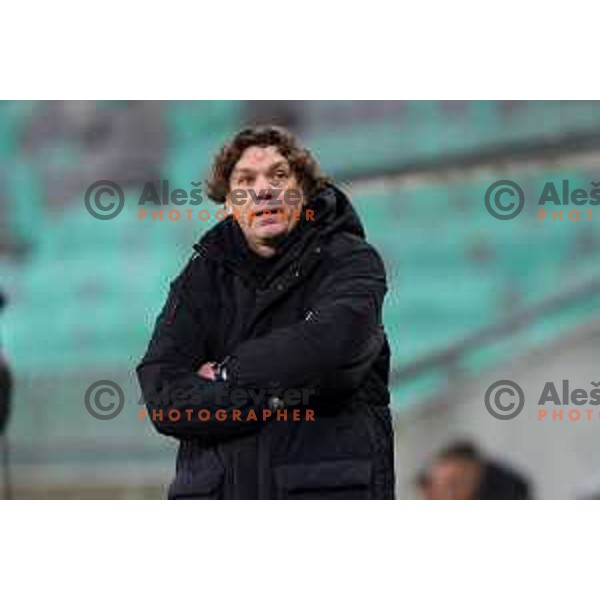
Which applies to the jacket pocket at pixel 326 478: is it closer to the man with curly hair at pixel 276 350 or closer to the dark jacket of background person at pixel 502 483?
the man with curly hair at pixel 276 350

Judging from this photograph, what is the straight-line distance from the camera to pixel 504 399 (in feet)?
14.5

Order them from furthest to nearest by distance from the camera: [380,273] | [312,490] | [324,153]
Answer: [324,153] → [380,273] → [312,490]

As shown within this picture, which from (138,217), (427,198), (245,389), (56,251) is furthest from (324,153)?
(245,389)

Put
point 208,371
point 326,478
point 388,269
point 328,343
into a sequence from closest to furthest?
1. point 326,478
2. point 328,343
3. point 208,371
4. point 388,269

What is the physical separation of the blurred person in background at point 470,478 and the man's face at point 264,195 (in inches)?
55.8

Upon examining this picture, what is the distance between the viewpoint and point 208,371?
326 centimetres

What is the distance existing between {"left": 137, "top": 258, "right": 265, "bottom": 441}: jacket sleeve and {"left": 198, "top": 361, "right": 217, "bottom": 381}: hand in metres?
0.01

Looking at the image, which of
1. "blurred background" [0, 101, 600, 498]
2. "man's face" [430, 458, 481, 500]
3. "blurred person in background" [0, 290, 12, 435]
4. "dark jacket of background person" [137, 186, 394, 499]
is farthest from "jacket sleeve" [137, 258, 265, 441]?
"man's face" [430, 458, 481, 500]

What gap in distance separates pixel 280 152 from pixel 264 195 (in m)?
0.13

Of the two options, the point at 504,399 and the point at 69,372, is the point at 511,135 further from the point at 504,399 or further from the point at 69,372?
the point at 69,372

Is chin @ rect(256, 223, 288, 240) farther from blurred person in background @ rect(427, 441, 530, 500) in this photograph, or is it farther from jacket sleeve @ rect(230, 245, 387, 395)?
blurred person in background @ rect(427, 441, 530, 500)

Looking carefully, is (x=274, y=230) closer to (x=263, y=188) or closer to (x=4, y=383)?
(x=263, y=188)

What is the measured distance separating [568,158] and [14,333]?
1.96 metres

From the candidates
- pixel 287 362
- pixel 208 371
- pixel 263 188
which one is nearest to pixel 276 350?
pixel 287 362
